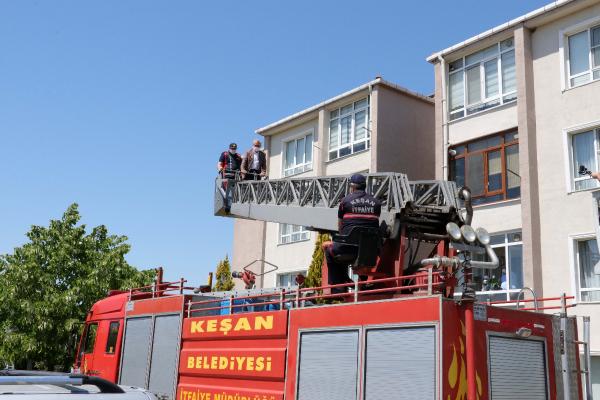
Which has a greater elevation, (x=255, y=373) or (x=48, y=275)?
(x=48, y=275)

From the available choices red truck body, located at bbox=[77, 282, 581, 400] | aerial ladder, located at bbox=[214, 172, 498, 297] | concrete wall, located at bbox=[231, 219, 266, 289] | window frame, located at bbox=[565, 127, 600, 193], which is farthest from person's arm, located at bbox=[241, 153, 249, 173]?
concrete wall, located at bbox=[231, 219, 266, 289]

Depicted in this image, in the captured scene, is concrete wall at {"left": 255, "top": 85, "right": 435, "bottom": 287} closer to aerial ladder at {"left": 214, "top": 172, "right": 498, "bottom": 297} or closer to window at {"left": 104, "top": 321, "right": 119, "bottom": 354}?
aerial ladder at {"left": 214, "top": 172, "right": 498, "bottom": 297}

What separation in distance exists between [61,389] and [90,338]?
10491 mm

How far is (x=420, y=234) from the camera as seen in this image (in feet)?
33.6

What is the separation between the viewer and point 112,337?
42.9 ft

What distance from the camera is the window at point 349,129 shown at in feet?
82.4

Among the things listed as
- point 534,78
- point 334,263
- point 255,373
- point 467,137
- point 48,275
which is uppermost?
point 534,78

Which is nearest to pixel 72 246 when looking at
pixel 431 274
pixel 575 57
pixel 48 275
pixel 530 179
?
pixel 48 275

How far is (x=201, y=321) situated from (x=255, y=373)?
1774mm

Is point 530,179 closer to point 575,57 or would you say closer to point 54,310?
point 575,57

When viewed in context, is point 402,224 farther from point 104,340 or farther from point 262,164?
point 262,164

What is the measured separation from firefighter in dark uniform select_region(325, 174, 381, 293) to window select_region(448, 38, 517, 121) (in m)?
11.8

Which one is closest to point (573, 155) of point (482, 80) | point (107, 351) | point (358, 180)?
point (482, 80)

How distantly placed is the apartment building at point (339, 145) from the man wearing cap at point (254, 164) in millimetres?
7953
